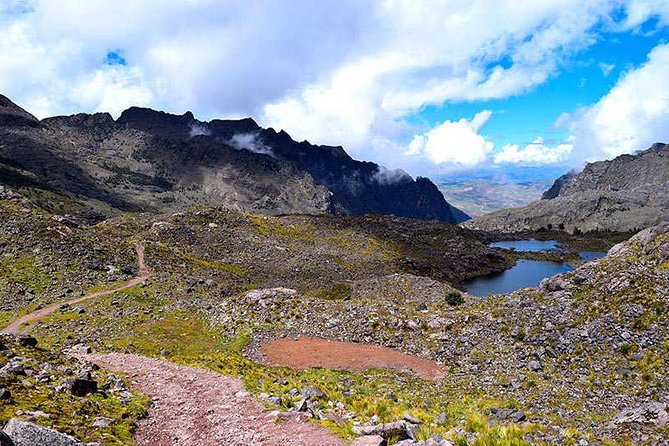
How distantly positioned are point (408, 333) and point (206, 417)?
2657 cm

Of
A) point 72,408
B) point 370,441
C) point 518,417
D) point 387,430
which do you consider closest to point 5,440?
point 72,408

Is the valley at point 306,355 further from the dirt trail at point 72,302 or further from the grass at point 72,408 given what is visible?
the dirt trail at point 72,302

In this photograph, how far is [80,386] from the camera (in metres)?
17.9

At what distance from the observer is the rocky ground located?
60.6ft

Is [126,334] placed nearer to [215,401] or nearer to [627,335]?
[215,401]

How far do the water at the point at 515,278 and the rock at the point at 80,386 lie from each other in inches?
4722

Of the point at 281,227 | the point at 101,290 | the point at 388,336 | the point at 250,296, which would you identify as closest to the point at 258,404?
the point at 388,336

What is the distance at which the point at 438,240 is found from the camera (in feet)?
593

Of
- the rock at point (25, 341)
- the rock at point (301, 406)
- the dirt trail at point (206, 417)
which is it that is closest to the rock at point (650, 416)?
the dirt trail at point (206, 417)

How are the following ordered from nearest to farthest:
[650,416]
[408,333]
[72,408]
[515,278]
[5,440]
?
[5,440]
[72,408]
[650,416]
[408,333]
[515,278]

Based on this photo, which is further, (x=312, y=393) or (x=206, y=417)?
(x=312, y=393)

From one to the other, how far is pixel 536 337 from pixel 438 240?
15002 centimetres

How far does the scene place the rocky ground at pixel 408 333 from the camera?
60.6 feet

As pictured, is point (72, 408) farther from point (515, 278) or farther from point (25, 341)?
point (515, 278)
